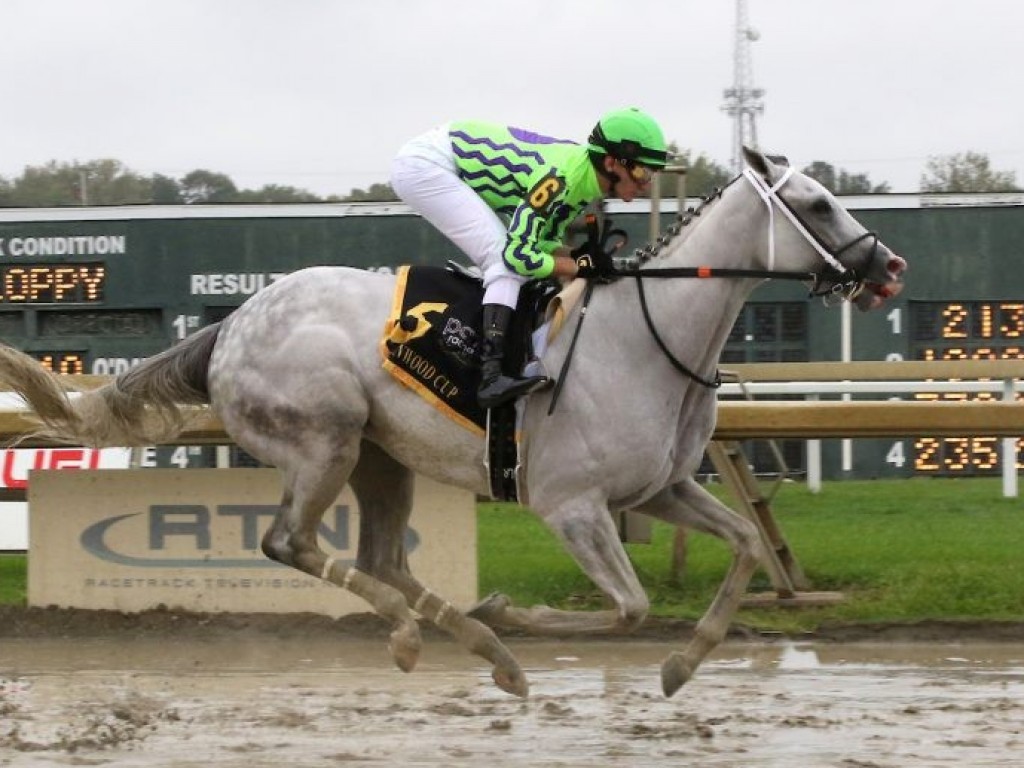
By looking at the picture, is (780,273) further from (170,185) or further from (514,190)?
(170,185)

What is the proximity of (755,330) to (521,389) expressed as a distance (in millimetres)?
6749

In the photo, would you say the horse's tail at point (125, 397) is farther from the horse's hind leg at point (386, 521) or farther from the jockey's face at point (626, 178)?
the jockey's face at point (626, 178)

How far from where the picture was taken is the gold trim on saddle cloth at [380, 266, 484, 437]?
19.0ft

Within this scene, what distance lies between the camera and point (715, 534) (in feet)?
19.3

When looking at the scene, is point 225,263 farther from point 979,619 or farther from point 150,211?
point 979,619

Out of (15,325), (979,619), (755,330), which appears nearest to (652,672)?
(979,619)

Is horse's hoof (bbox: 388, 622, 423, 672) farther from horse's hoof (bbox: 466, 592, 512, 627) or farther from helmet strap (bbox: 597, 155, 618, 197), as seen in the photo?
helmet strap (bbox: 597, 155, 618, 197)

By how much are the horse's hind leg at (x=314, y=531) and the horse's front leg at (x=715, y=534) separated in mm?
930

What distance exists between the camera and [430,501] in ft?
25.7

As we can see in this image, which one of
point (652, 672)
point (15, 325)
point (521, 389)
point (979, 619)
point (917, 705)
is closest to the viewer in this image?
point (521, 389)

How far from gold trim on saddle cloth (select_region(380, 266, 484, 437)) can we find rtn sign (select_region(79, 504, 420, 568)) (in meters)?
2.16

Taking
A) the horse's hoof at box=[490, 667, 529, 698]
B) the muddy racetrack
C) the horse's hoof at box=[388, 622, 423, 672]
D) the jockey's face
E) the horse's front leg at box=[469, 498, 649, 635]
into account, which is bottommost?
the muddy racetrack

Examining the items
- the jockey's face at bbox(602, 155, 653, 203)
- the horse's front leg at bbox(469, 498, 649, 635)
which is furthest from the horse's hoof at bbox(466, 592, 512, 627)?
the jockey's face at bbox(602, 155, 653, 203)

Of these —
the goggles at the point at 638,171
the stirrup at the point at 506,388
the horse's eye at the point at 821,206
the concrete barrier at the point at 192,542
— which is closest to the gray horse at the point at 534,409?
the horse's eye at the point at 821,206
